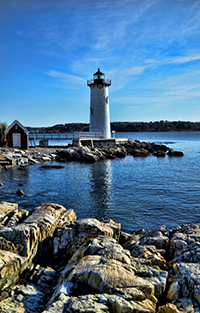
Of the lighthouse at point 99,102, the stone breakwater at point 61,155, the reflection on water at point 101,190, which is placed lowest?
the reflection on water at point 101,190

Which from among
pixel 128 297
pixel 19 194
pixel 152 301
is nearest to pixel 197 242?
pixel 152 301

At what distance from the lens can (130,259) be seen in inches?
213

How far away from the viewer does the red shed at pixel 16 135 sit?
31.7 m

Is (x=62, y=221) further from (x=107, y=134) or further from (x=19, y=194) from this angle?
(x=107, y=134)

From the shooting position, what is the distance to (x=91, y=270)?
4.59 meters

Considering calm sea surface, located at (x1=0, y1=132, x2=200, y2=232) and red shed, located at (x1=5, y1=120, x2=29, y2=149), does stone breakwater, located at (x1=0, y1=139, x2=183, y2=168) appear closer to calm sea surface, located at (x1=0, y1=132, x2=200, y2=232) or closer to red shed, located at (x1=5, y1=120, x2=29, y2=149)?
red shed, located at (x1=5, y1=120, x2=29, y2=149)

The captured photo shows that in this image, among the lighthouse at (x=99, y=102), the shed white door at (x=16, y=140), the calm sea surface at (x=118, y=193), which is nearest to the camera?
the calm sea surface at (x=118, y=193)

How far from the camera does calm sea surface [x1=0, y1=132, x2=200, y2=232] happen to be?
37.6 ft

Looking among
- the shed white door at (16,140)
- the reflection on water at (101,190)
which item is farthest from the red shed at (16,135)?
the reflection on water at (101,190)

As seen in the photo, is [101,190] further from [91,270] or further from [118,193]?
[91,270]

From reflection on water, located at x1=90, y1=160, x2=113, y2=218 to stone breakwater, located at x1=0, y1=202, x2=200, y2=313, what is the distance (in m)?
4.32

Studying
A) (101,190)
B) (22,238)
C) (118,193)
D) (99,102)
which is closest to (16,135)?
(99,102)

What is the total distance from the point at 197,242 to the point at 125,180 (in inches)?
526

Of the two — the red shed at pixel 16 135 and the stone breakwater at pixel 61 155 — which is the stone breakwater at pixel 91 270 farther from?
the red shed at pixel 16 135
